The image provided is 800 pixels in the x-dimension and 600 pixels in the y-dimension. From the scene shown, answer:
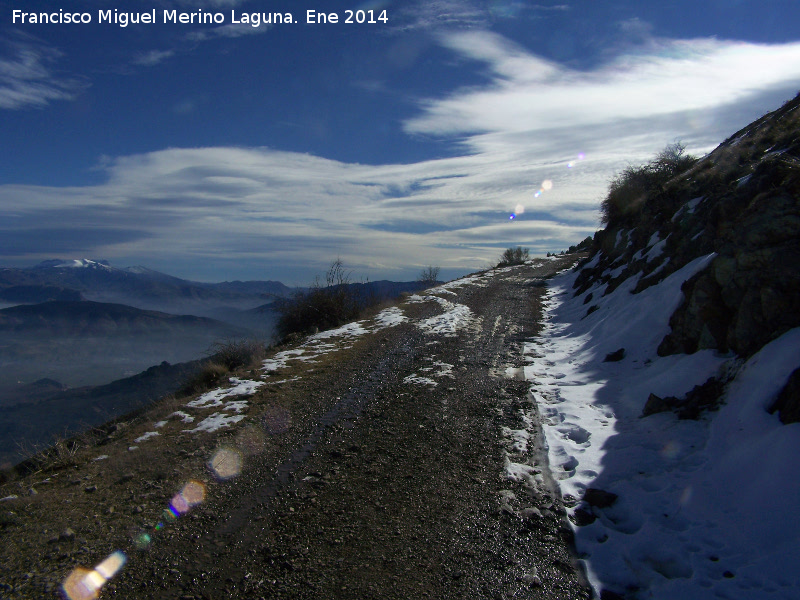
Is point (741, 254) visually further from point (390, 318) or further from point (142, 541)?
point (390, 318)

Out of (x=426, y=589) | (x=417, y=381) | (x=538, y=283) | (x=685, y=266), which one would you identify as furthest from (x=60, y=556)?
(x=538, y=283)

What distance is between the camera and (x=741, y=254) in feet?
20.6

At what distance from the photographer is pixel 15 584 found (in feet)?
11.0

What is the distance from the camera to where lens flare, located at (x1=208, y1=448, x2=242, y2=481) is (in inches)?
203

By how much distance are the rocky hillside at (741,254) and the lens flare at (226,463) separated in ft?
20.0

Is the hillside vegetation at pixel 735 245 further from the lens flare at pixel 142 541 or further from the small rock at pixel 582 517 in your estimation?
the lens flare at pixel 142 541

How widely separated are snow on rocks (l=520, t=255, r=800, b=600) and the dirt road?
384 mm

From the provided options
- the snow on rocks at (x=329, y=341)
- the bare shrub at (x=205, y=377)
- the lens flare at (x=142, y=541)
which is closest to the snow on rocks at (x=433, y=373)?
the snow on rocks at (x=329, y=341)

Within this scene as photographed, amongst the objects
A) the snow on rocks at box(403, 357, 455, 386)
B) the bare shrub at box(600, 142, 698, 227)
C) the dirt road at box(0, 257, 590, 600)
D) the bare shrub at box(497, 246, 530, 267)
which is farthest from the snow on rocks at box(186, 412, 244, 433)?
the bare shrub at box(497, 246, 530, 267)

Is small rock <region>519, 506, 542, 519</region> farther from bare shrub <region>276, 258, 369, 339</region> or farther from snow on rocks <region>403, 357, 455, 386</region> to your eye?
bare shrub <region>276, 258, 369, 339</region>

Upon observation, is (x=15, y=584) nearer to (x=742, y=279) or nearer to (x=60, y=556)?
(x=60, y=556)

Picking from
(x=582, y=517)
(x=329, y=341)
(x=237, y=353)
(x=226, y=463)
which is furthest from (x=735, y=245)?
(x=237, y=353)

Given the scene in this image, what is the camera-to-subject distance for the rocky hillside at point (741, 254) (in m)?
5.58

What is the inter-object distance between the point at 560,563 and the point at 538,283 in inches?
853
